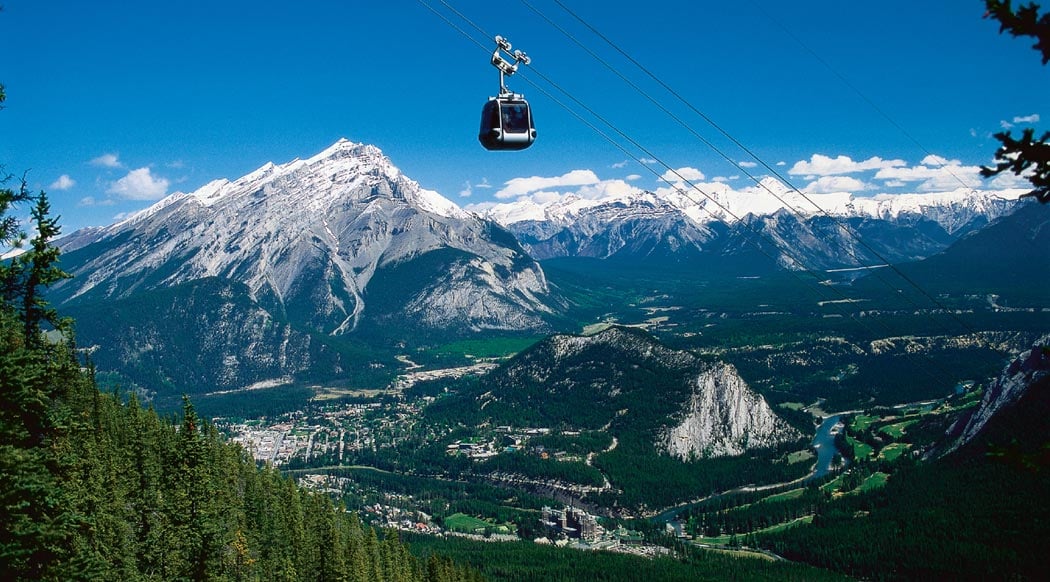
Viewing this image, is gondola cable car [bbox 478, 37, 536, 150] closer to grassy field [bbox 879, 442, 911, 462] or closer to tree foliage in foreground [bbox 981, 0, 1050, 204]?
tree foliage in foreground [bbox 981, 0, 1050, 204]

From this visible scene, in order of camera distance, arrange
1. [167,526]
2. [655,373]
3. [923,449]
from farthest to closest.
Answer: [655,373] < [923,449] < [167,526]

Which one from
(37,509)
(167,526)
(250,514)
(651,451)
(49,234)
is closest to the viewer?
(37,509)

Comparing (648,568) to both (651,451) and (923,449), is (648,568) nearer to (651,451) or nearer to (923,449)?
(651,451)

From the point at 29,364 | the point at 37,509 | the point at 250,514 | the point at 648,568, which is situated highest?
the point at 29,364

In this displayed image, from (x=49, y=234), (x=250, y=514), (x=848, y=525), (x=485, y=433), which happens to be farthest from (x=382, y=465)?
(x=49, y=234)

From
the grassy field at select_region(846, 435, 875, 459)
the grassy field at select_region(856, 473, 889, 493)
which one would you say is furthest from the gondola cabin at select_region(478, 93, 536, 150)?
the grassy field at select_region(846, 435, 875, 459)

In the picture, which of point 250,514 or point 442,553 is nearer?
point 250,514

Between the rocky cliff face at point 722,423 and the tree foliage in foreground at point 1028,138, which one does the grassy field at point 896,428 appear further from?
the tree foliage in foreground at point 1028,138
